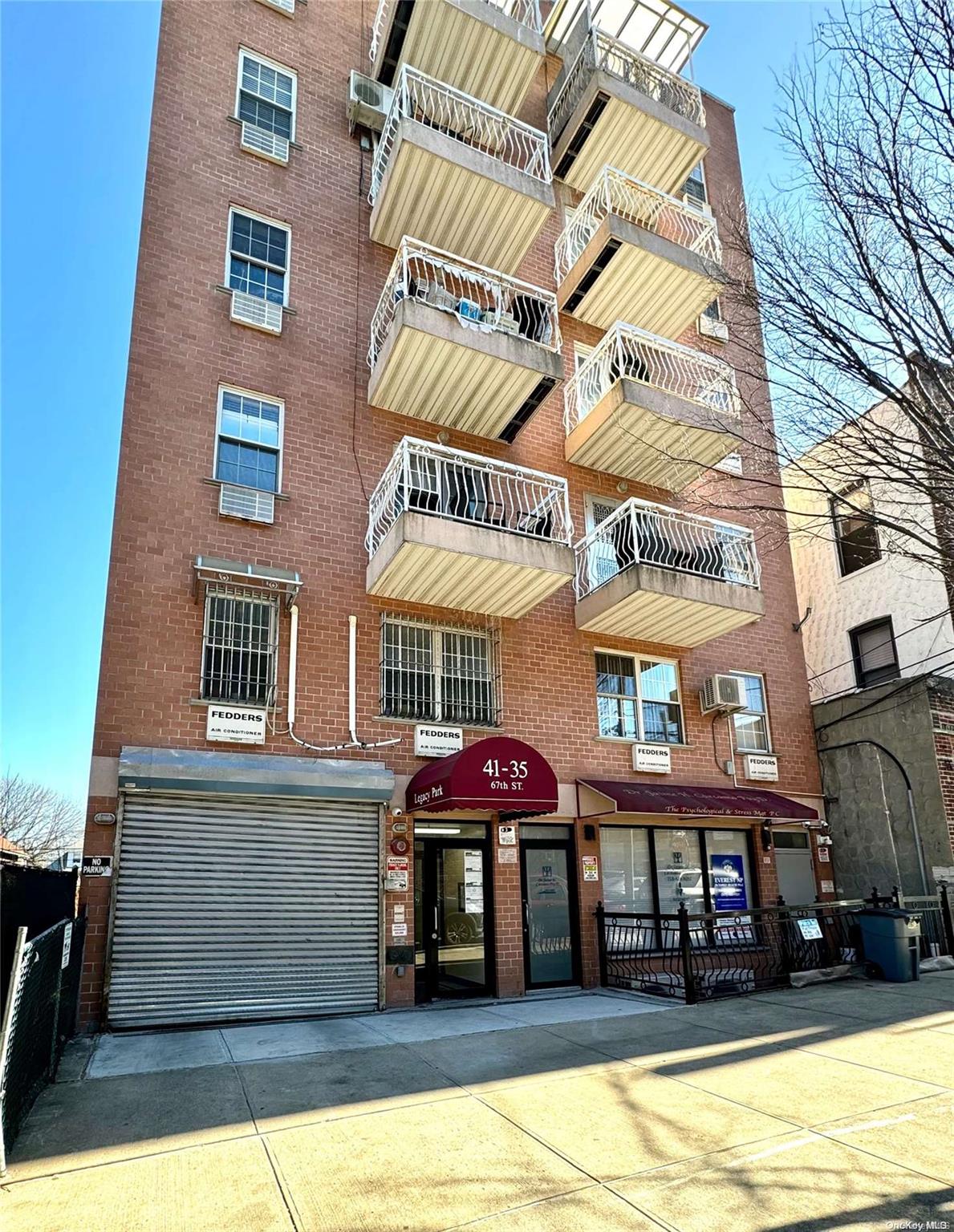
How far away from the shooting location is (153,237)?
11984 millimetres

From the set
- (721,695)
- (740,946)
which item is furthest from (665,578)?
(740,946)

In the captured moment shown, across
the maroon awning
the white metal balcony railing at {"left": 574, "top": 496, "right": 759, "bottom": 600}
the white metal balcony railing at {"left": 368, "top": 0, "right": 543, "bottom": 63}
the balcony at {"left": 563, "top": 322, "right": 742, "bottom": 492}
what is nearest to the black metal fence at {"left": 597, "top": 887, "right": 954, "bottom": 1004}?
the maroon awning

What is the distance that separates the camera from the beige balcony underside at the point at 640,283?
14.7m

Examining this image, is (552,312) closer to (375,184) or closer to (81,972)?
(375,184)

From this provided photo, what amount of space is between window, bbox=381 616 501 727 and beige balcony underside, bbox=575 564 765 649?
6.65 feet

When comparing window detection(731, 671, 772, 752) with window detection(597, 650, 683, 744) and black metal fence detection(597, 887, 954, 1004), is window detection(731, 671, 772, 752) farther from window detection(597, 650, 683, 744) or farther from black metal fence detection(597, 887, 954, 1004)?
black metal fence detection(597, 887, 954, 1004)

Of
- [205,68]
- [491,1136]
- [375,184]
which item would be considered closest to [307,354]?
[375,184]

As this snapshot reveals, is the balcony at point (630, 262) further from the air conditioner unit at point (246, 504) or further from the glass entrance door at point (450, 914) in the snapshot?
the glass entrance door at point (450, 914)

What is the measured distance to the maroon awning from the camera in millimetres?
12086

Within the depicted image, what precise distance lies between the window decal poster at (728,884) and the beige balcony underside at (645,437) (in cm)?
698

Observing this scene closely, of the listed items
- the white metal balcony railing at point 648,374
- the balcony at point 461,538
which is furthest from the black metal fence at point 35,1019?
the white metal balcony railing at point 648,374

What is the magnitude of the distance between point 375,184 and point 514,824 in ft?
37.3

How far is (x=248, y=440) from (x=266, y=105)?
21.9ft

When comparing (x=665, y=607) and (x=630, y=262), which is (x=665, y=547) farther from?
(x=630, y=262)
